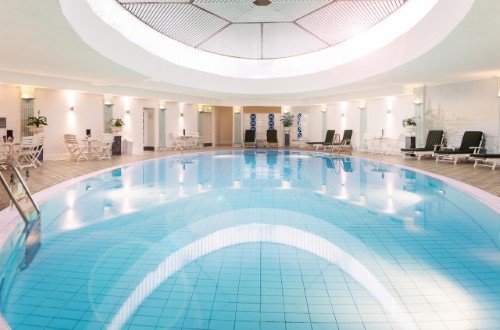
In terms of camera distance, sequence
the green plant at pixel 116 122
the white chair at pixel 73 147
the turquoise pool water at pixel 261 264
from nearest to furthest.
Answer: the turquoise pool water at pixel 261 264
the white chair at pixel 73 147
the green plant at pixel 116 122

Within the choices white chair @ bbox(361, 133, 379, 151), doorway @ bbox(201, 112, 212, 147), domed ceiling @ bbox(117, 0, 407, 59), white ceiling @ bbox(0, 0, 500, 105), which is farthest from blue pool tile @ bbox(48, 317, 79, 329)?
doorway @ bbox(201, 112, 212, 147)

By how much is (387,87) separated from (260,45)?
17.8 ft

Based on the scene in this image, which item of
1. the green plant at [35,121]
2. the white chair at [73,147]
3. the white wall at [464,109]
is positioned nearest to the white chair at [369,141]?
the white wall at [464,109]

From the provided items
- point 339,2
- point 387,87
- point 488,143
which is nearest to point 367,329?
point 339,2

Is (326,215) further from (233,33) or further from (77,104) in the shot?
(77,104)

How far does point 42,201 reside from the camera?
620cm

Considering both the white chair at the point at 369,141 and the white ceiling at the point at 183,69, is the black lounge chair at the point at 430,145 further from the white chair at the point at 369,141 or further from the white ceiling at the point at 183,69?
the white chair at the point at 369,141

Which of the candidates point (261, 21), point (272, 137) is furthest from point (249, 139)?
point (261, 21)

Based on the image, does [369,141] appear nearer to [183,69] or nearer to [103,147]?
[183,69]

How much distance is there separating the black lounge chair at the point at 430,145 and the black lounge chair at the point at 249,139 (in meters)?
10.0

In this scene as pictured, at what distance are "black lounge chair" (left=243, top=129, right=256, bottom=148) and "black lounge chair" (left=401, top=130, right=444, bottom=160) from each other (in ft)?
32.9

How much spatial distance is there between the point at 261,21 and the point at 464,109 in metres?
7.50

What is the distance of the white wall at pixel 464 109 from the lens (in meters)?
12.2

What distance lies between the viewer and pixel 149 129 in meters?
19.2
